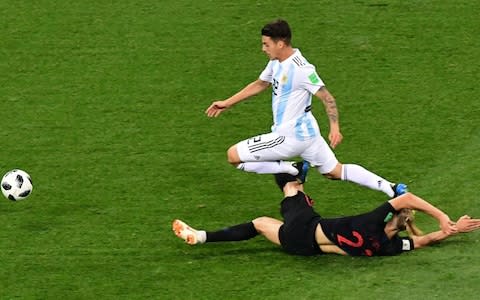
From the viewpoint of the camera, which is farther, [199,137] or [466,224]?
[199,137]

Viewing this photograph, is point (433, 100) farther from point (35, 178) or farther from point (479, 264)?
point (35, 178)

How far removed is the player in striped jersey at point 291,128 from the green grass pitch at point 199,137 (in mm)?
441

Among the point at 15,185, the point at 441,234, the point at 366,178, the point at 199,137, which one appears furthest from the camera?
the point at 199,137

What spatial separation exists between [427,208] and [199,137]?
354cm

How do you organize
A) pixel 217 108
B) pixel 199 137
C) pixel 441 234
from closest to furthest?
pixel 441 234
pixel 217 108
pixel 199 137

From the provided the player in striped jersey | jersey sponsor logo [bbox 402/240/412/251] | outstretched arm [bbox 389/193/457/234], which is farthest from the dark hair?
jersey sponsor logo [bbox 402/240/412/251]

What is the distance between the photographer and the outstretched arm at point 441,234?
9.98 m

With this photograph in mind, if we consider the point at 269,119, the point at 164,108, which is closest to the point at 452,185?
the point at 269,119

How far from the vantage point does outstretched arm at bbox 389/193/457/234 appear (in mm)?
9953

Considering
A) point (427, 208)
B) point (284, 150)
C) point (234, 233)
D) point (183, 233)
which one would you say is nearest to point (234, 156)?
point (284, 150)

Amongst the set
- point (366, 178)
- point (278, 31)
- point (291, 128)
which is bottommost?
point (366, 178)

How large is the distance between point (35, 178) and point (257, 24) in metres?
4.27

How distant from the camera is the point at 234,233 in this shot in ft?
34.8

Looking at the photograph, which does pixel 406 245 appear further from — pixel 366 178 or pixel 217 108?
pixel 217 108
